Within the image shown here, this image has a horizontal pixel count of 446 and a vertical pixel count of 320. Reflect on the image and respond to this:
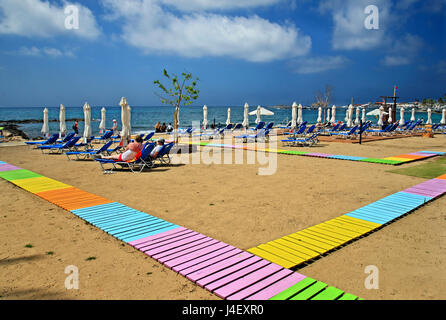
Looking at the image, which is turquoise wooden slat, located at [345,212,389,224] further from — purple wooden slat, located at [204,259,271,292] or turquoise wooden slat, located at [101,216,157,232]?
turquoise wooden slat, located at [101,216,157,232]

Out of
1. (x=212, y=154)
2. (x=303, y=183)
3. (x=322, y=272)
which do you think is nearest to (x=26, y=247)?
Answer: (x=322, y=272)

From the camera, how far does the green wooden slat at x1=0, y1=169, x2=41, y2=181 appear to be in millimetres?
7574

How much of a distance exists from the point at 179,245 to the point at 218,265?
2.27 ft

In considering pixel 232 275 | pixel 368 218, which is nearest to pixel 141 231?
pixel 232 275

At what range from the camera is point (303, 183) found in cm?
692

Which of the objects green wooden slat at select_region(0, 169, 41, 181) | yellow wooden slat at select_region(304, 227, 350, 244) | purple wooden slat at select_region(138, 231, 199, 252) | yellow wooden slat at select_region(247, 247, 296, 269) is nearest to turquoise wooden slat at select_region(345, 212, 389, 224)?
yellow wooden slat at select_region(304, 227, 350, 244)

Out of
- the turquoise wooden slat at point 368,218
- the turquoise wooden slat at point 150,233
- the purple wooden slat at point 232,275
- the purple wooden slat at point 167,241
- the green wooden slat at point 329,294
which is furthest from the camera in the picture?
the turquoise wooden slat at point 368,218

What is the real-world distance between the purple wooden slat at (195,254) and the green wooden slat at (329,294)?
4.26 ft

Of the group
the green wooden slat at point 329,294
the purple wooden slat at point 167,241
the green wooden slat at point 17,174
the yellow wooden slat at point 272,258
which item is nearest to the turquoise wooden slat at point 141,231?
the purple wooden slat at point 167,241

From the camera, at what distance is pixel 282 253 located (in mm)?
3480

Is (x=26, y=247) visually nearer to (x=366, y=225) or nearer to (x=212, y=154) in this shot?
(x=366, y=225)

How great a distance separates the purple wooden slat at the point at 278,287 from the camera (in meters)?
2.65

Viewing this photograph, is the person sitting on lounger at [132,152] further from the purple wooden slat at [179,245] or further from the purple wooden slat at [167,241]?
the purple wooden slat at [179,245]

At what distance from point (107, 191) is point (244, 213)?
303cm
